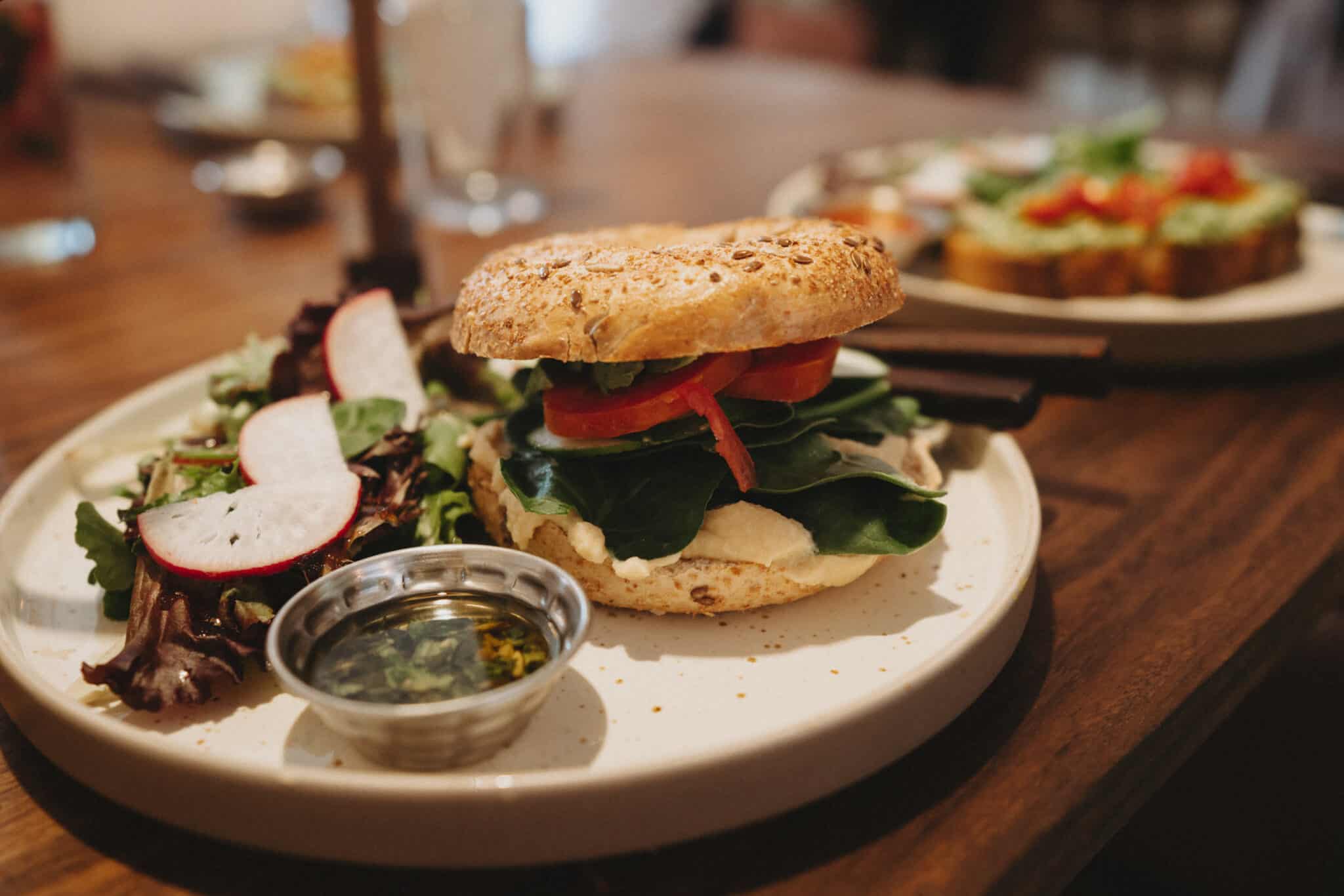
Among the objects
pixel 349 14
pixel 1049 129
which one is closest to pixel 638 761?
pixel 349 14

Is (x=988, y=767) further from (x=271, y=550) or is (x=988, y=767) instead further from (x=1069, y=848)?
(x=271, y=550)

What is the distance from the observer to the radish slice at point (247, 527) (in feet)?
5.39

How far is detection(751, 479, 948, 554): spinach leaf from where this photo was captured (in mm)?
1775

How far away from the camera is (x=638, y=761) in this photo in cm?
129

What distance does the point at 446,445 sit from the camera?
81.3 inches

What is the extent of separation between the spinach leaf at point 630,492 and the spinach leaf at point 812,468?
87mm

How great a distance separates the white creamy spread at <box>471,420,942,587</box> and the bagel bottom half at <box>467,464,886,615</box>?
1 centimetres

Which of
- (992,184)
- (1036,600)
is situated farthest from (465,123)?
(1036,600)

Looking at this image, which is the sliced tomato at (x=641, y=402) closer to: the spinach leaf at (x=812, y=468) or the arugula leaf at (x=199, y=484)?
the spinach leaf at (x=812, y=468)

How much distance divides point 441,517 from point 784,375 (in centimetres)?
69

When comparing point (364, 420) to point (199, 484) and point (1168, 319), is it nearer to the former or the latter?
point (199, 484)

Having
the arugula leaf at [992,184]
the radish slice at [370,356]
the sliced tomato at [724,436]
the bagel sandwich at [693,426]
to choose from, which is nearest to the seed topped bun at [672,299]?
the bagel sandwich at [693,426]

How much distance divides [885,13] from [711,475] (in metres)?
9.76

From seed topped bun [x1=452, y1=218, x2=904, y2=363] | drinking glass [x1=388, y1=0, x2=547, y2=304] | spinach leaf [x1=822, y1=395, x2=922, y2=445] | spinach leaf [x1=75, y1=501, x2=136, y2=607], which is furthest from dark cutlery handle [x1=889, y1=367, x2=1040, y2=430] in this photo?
drinking glass [x1=388, y1=0, x2=547, y2=304]
